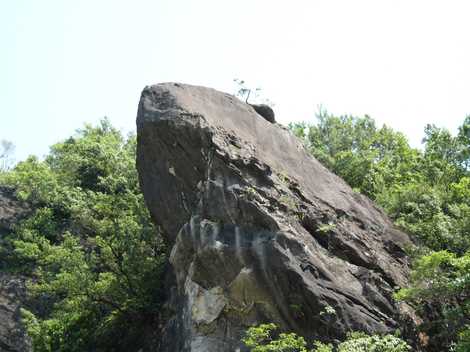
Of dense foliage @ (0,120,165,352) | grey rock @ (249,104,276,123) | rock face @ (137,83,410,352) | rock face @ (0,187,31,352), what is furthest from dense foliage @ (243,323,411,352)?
rock face @ (0,187,31,352)

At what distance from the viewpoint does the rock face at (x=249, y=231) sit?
55.8 feet

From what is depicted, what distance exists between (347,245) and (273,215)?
233 centimetres

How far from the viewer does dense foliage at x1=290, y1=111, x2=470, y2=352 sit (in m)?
16.8

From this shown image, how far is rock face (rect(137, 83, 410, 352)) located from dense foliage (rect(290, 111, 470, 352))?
0.99m

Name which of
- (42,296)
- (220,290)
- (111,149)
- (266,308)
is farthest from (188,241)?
(111,149)

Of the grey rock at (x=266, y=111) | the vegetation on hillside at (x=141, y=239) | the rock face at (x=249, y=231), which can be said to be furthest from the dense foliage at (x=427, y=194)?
the grey rock at (x=266, y=111)

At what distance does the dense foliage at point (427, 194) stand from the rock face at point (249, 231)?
988mm

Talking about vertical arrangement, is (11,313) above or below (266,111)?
below

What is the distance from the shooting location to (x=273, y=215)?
1794 centimetres

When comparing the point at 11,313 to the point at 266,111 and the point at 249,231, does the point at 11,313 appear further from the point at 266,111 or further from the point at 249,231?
the point at 249,231

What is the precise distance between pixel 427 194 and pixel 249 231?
26.9 ft

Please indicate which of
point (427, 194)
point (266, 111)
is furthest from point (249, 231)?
point (427, 194)

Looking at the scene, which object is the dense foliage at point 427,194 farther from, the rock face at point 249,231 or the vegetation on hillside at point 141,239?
the rock face at point 249,231

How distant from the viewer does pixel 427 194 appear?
2356cm
